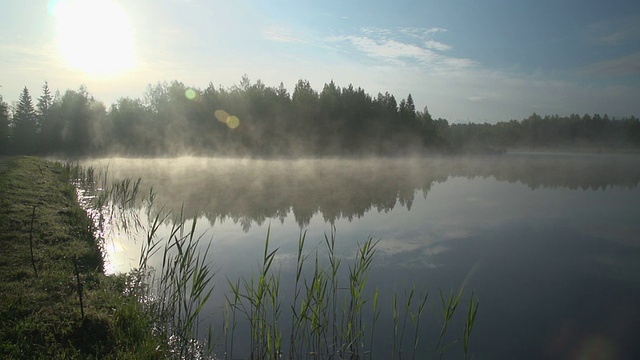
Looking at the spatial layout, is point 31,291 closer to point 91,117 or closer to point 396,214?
point 396,214

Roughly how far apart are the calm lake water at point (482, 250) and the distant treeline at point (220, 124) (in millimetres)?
35781

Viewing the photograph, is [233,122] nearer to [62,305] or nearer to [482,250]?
[482,250]

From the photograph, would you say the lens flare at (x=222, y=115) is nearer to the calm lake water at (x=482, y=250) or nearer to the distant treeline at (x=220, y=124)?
the distant treeline at (x=220, y=124)

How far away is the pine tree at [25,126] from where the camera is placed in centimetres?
5700

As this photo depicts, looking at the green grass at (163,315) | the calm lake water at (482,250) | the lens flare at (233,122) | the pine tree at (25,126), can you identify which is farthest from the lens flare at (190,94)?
the green grass at (163,315)

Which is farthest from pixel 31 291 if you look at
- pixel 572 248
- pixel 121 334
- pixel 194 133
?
pixel 194 133

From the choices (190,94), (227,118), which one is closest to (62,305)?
(227,118)

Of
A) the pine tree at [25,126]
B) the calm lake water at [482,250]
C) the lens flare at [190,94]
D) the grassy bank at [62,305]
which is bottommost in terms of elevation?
the calm lake water at [482,250]

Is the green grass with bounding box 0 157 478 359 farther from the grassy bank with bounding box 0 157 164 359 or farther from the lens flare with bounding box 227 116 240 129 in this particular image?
the lens flare with bounding box 227 116 240 129

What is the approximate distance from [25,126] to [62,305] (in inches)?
2758

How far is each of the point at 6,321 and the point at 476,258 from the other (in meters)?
8.68

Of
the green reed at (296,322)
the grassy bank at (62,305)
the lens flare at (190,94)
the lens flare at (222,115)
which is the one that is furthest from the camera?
the lens flare at (190,94)

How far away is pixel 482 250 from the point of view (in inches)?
388

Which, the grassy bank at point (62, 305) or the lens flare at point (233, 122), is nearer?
the grassy bank at point (62, 305)
